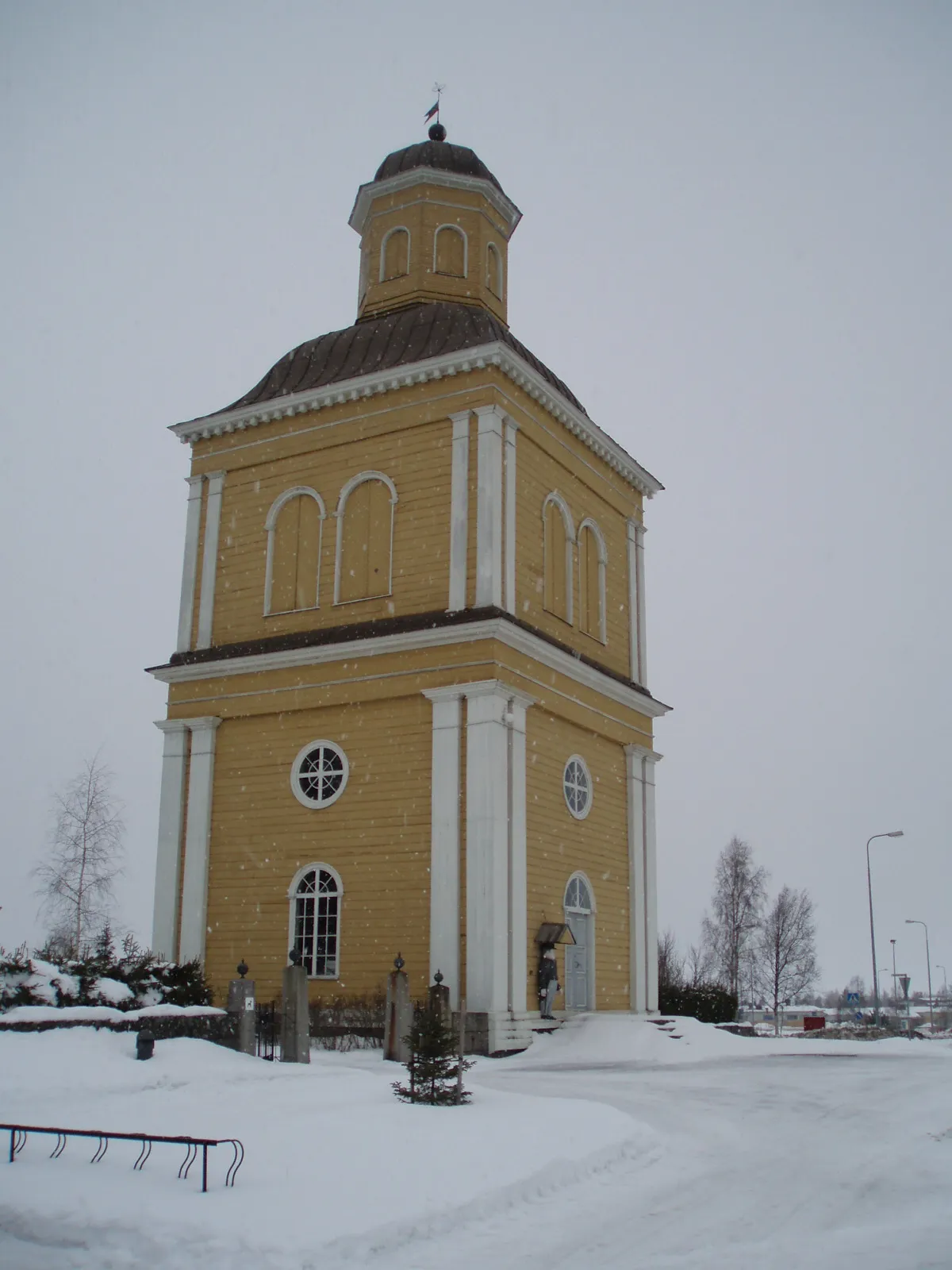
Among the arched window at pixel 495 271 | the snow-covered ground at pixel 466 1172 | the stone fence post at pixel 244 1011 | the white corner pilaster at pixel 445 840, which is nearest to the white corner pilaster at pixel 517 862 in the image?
the white corner pilaster at pixel 445 840

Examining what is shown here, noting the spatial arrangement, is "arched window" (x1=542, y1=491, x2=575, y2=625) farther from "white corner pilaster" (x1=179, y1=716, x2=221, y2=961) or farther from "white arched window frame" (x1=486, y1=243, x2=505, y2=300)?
"white corner pilaster" (x1=179, y1=716, x2=221, y2=961)

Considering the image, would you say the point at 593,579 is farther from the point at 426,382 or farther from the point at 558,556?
the point at 426,382

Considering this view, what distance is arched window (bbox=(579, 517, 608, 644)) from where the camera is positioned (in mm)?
26516

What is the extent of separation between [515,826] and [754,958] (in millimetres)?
46618

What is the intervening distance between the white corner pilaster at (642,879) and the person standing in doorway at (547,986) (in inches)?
175

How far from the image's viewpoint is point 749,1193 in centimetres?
938

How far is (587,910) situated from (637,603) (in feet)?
23.9

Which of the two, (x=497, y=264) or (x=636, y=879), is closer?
(x=636, y=879)

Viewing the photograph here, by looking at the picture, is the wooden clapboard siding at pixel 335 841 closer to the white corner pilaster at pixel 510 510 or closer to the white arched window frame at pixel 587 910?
the white corner pilaster at pixel 510 510

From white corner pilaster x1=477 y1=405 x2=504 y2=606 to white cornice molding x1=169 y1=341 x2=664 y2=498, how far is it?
1.01 metres

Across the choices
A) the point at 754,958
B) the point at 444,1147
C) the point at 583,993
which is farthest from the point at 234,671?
the point at 754,958

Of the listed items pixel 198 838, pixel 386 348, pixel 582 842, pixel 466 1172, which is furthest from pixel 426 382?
pixel 466 1172

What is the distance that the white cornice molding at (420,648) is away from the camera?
22.1 m

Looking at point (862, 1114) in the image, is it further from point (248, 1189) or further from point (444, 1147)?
point (248, 1189)
